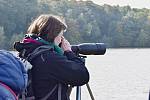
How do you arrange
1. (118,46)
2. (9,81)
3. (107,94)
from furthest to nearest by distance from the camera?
(118,46) → (107,94) → (9,81)

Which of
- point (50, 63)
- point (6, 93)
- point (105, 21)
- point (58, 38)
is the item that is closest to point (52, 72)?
point (50, 63)

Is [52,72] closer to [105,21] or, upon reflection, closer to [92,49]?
[92,49]

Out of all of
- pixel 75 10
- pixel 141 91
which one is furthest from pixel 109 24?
pixel 141 91

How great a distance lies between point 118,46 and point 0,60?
171 feet

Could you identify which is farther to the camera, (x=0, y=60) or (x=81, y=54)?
(x=81, y=54)

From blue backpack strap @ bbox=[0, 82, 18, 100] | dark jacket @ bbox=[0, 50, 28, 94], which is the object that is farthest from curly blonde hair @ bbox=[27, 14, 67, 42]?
blue backpack strap @ bbox=[0, 82, 18, 100]

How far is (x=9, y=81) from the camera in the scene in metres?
1.96

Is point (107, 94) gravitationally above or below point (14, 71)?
below

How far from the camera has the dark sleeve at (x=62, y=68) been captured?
8.48 ft

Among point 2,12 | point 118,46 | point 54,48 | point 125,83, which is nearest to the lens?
point 54,48

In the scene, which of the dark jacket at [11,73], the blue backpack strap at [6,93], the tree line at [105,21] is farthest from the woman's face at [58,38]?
the tree line at [105,21]

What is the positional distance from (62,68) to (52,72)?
0.20 feet

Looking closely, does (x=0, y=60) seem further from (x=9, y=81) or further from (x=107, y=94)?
(x=107, y=94)

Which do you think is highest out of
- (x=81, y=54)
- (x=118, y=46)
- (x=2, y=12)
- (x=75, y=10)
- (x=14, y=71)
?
(x=14, y=71)
